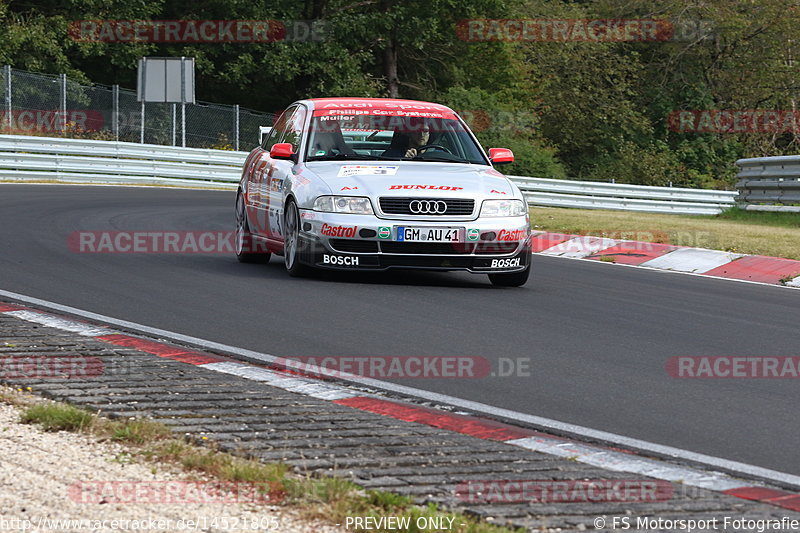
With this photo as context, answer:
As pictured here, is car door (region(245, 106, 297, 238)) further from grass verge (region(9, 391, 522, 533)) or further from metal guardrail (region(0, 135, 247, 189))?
metal guardrail (region(0, 135, 247, 189))

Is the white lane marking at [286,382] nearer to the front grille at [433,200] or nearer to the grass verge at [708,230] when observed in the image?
the front grille at [433,200]

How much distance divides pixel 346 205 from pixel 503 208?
1.36m

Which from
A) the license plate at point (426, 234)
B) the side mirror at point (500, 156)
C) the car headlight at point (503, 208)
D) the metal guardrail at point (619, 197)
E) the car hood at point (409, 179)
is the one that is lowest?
the metal guardrail at point (619, 197)

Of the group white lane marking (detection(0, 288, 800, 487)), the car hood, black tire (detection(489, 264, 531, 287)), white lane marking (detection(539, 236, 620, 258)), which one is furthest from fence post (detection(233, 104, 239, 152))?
white lane marking (detection(0, 288, 800, 487))

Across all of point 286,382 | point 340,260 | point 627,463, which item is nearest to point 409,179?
point 340,260

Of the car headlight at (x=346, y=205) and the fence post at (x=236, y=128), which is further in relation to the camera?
the fence post at (x=236, y=128)

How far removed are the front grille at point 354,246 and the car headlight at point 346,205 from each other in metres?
0.24

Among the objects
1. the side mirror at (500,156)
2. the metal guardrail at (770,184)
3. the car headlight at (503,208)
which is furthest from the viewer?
the metal guardrail at (770,184)

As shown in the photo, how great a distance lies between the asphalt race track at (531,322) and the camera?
6.30 m

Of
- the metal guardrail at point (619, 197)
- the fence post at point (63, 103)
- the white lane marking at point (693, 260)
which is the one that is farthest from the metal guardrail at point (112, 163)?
the white lane marking at point (693, 260)

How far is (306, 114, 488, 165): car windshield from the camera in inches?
459

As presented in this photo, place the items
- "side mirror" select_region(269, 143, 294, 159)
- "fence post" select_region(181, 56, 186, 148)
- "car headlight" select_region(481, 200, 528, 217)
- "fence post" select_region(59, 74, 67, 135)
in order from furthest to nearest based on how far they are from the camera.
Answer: "fence post" select_region(181, 56, 186, 148), "fence post" select_region(59, 74, 67, 135), "side mirror" select_region(269, 143, 294, 159), "car headlight" select_region(481, 200, 528, 217)

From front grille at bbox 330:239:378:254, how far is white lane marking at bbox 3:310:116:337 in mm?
2785

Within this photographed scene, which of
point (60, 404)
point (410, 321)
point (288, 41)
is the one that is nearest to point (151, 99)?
point (288, 41)
